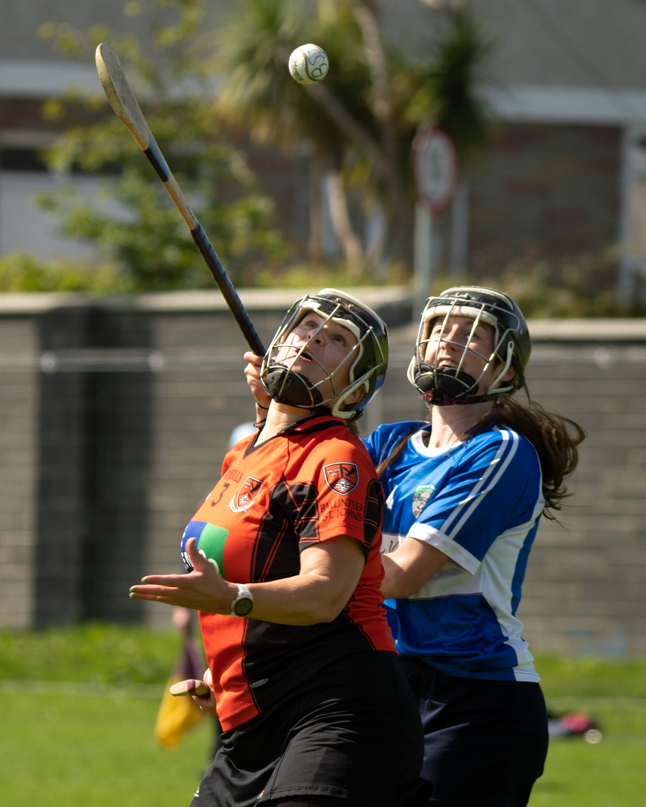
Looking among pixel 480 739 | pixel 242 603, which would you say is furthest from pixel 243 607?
pixel 480 739

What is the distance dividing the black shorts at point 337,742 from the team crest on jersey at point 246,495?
0.44m

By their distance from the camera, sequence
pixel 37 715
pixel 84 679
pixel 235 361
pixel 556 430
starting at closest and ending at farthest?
pixel 556 430
pixel 37 715
pixel 84 679
pixel 235 361

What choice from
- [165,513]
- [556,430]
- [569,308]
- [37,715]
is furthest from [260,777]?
[569,308]

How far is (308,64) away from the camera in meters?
3.54

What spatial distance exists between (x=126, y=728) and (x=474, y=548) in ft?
17.0

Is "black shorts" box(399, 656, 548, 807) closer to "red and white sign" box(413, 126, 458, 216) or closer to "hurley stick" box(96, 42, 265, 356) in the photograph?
"hurley stick" box(96, 42, 265, 356)

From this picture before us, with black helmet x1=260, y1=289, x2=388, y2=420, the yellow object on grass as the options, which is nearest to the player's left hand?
black helmet x1=260, y1=289, x2=388, y2=420

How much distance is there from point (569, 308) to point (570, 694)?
5325 millimetres

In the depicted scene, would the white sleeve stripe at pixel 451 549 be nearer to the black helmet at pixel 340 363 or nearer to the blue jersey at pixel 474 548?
the blue jersey at pixel 474 548

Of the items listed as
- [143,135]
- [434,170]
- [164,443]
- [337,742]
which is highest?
[434,170]

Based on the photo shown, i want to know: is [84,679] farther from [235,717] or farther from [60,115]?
[60,115]

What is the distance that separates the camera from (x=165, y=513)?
32.4ft

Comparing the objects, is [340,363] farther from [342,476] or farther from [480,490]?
[480,490]

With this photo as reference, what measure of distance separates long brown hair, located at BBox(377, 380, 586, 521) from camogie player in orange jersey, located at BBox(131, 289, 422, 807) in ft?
1.60
